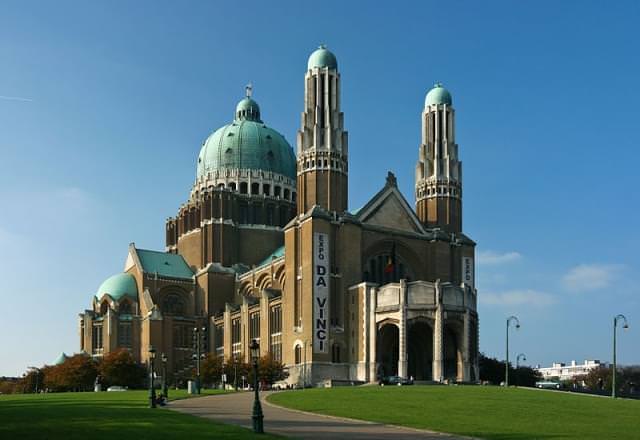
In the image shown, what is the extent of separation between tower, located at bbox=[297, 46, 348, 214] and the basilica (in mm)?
164

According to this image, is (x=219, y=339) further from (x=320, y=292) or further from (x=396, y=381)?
(x=396, y=381)

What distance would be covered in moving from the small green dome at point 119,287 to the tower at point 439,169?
40874 mm

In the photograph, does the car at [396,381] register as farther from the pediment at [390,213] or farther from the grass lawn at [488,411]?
the pediment at [390,213]

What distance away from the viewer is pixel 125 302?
12131 centimetres

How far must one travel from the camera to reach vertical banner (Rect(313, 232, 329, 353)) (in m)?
92.1

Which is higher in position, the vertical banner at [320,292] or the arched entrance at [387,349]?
the vertical banner at [320,292]

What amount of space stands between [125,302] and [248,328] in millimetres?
22067

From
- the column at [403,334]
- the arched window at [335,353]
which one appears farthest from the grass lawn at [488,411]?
the arched window at [335,353]

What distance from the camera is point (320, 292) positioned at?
304 ft

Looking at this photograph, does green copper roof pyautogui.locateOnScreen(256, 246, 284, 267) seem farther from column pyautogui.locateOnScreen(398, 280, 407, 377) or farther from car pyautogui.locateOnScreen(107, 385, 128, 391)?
column pyautogui.locateOnScreen(398, 280, 407, 377)

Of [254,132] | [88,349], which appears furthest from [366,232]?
[88,349]

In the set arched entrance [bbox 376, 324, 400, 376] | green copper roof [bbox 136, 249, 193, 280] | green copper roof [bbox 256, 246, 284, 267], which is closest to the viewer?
arched entrance [bbox 376, 324, 400, 376]

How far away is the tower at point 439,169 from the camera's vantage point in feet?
353

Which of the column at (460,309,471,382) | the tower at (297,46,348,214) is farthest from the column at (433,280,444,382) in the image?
the tower at (297,46,348,214)
